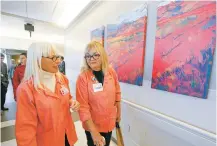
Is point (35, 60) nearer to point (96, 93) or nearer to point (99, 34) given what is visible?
point (96, 93)

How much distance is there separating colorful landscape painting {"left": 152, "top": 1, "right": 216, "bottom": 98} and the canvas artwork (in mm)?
230

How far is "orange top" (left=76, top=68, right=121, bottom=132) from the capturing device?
4.08ft

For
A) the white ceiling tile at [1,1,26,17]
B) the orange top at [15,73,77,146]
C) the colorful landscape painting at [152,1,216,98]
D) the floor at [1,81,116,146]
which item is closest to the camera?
the orange top at [15,73,77,146]

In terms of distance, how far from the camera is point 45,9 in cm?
326

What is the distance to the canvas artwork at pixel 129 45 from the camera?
1.66m

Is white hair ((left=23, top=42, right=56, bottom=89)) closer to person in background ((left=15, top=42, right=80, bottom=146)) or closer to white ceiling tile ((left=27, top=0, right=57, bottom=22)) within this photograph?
person in background ((left=15, top=42, right=80, bottom=146))

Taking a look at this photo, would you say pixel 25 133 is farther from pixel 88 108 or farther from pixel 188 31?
pixel 188 31

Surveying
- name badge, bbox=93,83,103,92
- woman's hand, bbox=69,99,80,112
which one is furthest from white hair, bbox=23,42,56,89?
name badge, bbox=93,83,103,92

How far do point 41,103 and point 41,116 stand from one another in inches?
4.3

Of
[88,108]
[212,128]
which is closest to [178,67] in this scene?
[212,128]

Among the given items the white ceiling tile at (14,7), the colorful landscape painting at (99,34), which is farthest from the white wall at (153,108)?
the white ceiling tile at (14,7)

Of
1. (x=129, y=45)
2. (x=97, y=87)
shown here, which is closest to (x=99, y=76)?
(x=97, y=87)

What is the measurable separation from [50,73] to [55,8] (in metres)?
2.69

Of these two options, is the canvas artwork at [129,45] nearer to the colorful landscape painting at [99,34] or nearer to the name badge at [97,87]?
the colorful landscape painting at [99,34]
